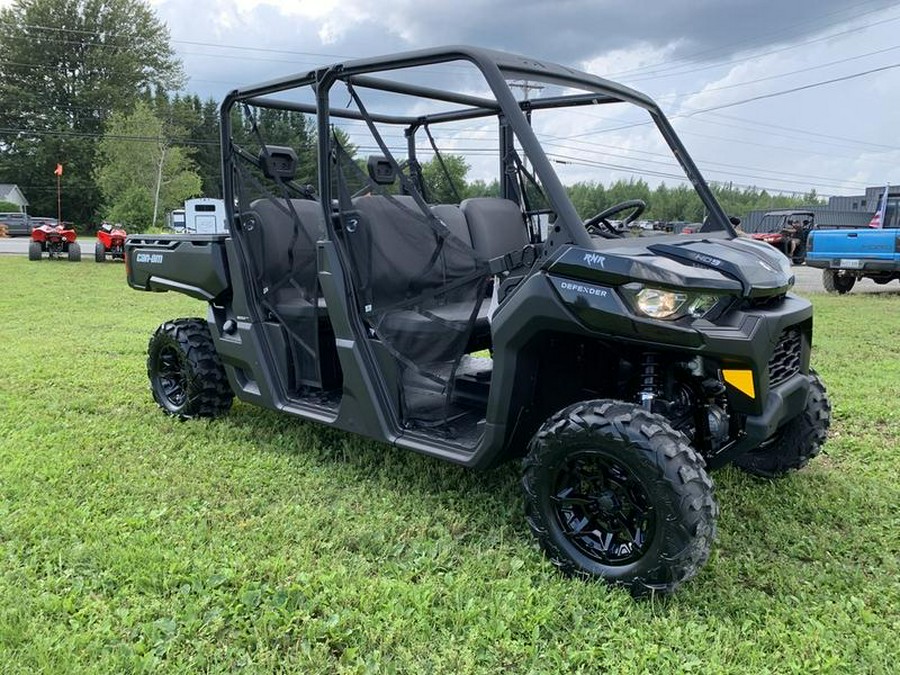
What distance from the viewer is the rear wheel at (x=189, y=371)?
4.66 m

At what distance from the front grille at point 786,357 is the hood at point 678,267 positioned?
220 mm

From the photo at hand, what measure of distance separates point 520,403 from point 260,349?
6.06ft

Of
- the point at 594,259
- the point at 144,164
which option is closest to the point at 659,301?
the point at 594,259

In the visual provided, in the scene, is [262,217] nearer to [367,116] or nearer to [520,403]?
[367,116]

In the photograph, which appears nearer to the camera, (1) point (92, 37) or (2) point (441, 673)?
(2) point (441, 673)

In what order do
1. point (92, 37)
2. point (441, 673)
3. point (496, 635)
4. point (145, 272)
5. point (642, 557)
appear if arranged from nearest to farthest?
1. point (441, 673)
2. point (496, 635)
3. point (642, 557)
4. point (145, 272)
5. point (92, 37)

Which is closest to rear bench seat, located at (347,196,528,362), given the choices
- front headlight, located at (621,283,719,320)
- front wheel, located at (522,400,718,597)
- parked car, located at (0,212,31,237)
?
front wheel, located at (522,400,718,597)

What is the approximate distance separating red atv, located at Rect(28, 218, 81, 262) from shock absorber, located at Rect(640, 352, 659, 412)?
66.8ft

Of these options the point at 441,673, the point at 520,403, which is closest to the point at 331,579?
the point at 441,673

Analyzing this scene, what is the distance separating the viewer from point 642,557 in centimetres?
262

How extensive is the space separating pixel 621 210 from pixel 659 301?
3.21 ft

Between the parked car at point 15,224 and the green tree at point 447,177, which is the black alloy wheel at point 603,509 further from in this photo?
the parked car at point 15,224

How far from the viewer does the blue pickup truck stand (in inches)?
489

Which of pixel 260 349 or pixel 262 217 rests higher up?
pixel 262 217
